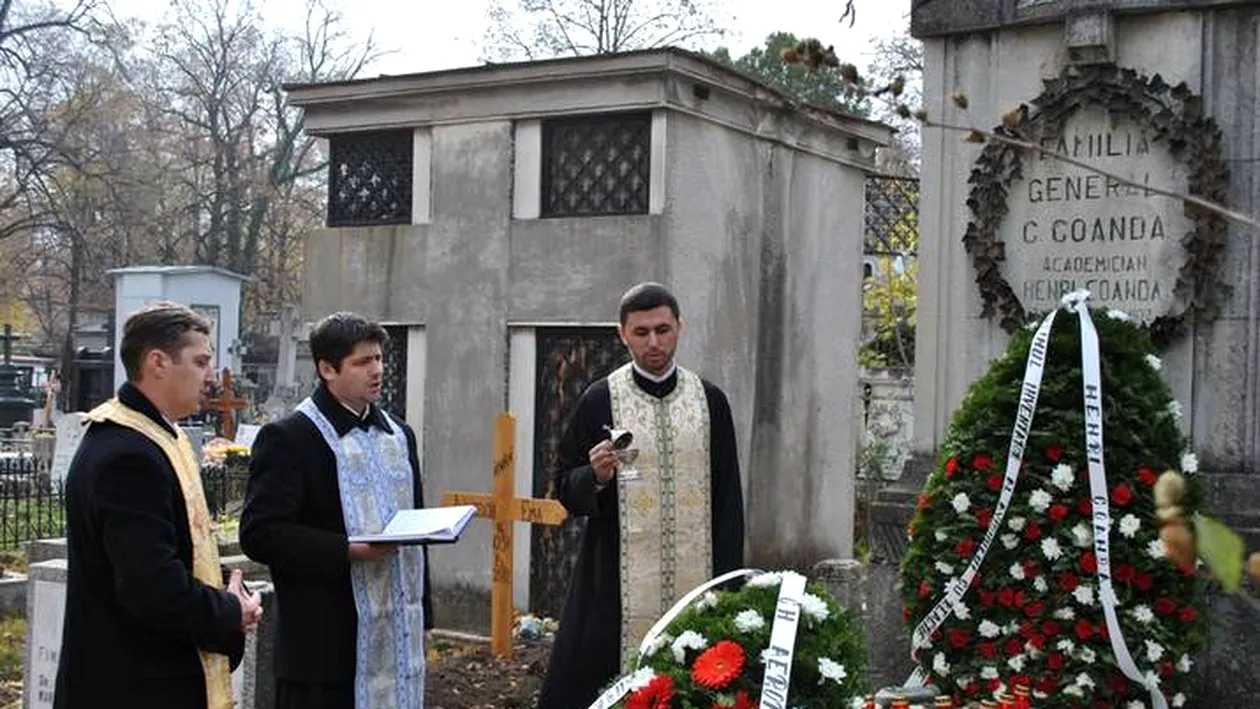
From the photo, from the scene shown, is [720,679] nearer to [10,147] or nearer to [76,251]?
[10,147]

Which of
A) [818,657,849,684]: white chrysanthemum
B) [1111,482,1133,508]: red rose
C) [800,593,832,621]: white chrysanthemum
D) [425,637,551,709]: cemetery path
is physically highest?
[1111,482,1133,508]: red rose

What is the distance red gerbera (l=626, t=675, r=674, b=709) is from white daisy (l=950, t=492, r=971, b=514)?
1.91 meters

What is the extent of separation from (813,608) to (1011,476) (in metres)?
1.53

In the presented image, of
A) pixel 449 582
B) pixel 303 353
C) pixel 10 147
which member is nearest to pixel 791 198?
pixel 449 582

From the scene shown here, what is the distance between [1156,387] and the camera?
530 cm

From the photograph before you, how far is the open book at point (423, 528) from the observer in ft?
14.7

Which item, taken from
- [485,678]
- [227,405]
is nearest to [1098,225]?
[485,678]

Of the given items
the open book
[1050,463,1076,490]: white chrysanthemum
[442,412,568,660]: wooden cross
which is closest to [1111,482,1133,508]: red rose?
[1050,463,1076,490]: white chrysanthemum

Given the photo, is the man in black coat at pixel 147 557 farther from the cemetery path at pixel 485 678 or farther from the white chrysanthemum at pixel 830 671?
the cemetery path at pixel 485 678

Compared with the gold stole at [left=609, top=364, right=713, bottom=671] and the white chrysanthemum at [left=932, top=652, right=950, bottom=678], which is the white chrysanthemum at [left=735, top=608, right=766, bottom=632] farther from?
A: the white chrysanthemum at [left=932, top=652, right=950, bottom=678]

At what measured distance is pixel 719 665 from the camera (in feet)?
12.6

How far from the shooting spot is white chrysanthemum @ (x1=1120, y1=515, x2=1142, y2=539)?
5.06 metres

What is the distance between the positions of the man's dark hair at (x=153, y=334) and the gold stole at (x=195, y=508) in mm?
130

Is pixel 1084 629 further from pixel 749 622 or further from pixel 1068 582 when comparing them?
pixel 749 622
